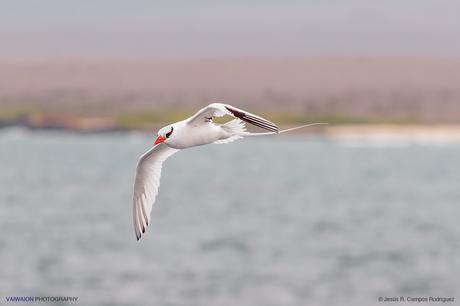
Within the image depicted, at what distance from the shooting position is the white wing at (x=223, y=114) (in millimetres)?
10320

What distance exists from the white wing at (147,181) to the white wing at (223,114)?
99.7 inches

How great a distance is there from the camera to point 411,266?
97.6 metres

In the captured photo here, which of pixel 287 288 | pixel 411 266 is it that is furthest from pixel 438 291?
pixel 411 266

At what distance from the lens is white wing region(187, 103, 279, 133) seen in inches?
406

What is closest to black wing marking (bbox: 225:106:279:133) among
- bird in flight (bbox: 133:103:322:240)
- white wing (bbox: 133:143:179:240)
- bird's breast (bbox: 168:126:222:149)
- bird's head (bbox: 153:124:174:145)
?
bird in flight (bbox: 133:103:322:240)

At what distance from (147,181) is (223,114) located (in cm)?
421

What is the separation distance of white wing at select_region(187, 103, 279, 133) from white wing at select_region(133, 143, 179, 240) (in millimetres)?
2533

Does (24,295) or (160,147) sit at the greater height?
(160,147)

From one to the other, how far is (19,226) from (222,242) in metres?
40.9

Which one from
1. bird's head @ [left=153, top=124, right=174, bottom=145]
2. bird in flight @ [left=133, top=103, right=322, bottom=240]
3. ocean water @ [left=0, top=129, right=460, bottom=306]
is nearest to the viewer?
bird in flight @ [left=133, top=103, right=322, bottom=240]

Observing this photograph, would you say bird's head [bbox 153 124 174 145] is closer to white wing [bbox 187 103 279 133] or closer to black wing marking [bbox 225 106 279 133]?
white wing [bbox 187 103 279 133]

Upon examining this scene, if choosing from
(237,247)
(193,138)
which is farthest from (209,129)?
(237,247)

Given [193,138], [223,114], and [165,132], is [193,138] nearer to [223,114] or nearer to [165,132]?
[223,114]

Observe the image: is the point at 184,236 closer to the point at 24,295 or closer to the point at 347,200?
the point at 24,295
